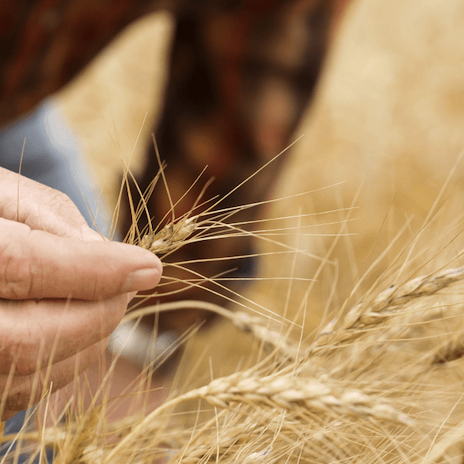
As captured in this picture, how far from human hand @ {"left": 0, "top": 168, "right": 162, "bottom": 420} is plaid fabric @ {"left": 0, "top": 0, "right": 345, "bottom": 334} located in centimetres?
29

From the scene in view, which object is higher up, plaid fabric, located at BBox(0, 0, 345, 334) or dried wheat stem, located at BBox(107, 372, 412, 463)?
plaid fabric, located at BBox(0, 0, 345, 334)

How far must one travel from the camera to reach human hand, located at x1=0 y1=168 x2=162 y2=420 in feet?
0.63

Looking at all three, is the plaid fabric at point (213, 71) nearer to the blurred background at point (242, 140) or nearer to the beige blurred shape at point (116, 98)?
the blurred background at point (242, 140)

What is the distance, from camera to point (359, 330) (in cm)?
22

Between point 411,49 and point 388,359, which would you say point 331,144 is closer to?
point 411,49

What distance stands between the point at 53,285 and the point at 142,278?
0.05 meters

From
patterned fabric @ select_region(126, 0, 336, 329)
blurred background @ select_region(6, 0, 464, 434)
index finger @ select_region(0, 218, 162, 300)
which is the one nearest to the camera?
index finger @ select_region(0, 218, 162, 300)

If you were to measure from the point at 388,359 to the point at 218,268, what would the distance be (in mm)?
490

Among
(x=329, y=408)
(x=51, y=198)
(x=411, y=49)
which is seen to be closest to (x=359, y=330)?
(x=329, y=408)

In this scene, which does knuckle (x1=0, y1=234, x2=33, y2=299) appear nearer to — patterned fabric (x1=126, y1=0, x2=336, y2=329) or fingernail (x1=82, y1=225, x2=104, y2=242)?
fingernail (x1=82, y1=225, x2=104, y2=242)

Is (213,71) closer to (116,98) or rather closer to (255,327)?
(255,327)

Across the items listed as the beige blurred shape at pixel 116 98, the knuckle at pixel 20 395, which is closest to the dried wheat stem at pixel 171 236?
the knuckle at pixel 20 395

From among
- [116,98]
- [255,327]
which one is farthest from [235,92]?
[116,98]

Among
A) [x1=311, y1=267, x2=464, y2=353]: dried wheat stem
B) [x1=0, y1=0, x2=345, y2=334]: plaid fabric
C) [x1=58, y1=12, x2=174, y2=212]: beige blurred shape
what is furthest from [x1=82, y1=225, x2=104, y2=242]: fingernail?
[x1=58, y1=12, x2=174, y2=212]: beige blurred shape
